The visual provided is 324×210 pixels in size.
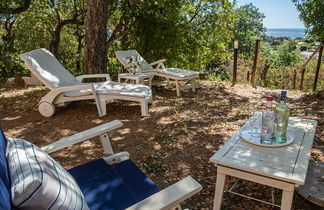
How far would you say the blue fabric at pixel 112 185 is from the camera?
1.52m

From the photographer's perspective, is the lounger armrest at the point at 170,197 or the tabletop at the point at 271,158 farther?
the tabletop at the point at 271,158

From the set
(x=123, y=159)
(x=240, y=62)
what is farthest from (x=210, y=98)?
(x=240, y=62)

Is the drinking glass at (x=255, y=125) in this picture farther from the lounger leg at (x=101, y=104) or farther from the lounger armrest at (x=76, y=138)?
the lounger leg at (x=101, y=104)

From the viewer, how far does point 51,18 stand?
30.7 ft

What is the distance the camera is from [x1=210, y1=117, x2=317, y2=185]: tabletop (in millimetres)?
1564

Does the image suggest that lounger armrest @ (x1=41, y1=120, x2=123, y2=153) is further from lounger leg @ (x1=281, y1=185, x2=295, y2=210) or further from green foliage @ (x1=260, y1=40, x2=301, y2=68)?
green foliage @ (x1=260, y1=40, x2=301, y2=68)

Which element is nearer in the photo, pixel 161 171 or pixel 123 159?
pixel 123 159

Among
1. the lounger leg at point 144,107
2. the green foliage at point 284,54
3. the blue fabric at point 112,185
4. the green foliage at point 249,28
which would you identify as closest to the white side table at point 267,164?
the blue fabric at point 112,185

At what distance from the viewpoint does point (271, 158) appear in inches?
68.1

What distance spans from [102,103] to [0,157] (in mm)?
2857

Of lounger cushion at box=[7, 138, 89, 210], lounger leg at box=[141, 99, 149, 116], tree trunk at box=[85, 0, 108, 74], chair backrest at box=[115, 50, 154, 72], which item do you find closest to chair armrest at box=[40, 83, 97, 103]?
lounger leg at box=[141, 99, 149, 116]

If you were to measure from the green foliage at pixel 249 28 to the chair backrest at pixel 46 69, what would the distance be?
22969mm

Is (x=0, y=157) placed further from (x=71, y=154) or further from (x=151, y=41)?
(x=151, y=41)

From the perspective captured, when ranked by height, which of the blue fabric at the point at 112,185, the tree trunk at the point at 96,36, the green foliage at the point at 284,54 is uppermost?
the tree trunk at the point at 96,36
